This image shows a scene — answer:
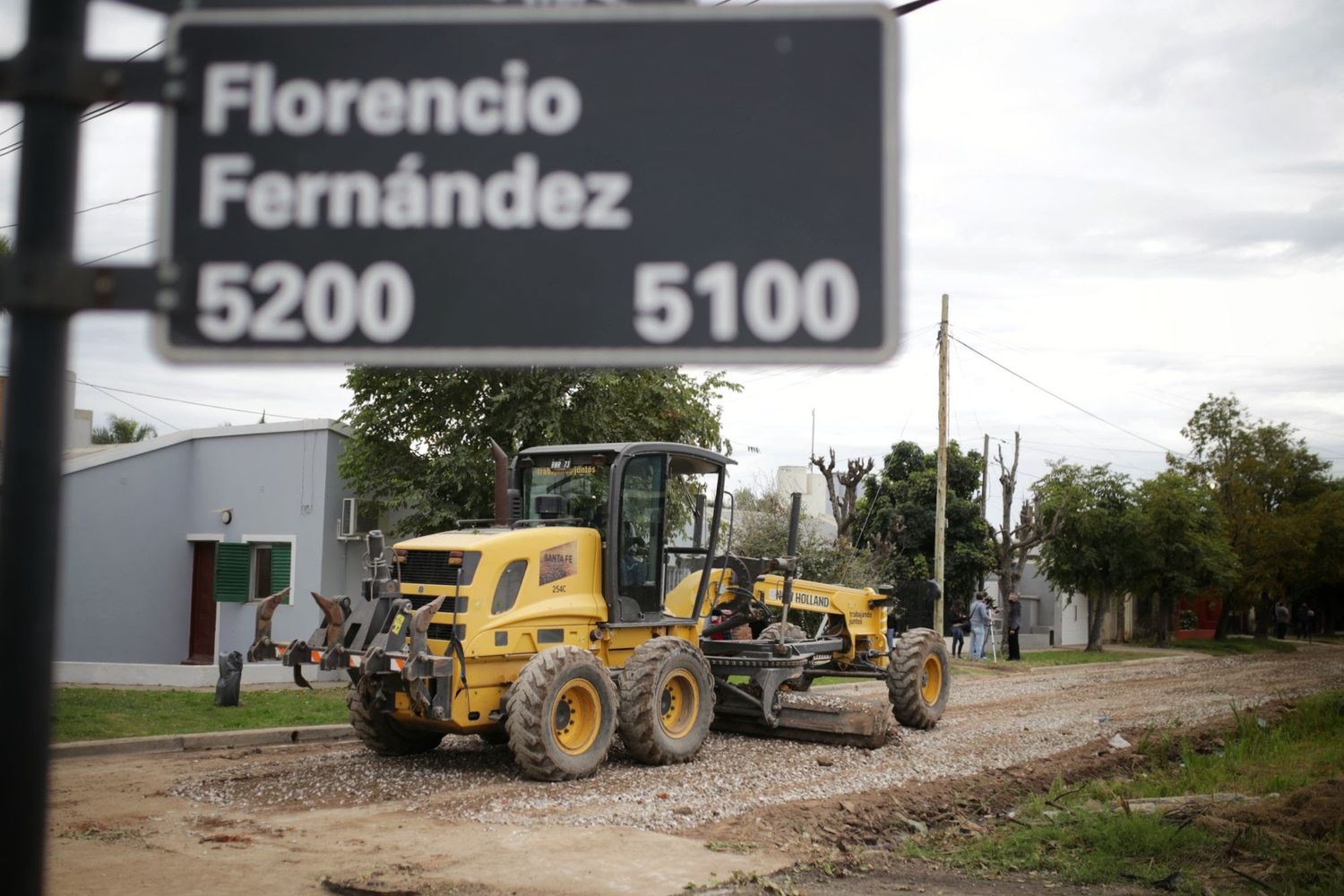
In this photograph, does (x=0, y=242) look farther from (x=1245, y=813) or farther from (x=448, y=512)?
(x=1245, y=813)

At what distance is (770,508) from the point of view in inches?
1238

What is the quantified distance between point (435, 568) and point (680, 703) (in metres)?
2.87

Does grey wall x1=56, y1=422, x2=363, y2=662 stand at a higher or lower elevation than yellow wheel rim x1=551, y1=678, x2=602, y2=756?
higher

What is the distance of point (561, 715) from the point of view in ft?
34.6

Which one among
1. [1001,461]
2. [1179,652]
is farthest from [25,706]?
[1179,652]

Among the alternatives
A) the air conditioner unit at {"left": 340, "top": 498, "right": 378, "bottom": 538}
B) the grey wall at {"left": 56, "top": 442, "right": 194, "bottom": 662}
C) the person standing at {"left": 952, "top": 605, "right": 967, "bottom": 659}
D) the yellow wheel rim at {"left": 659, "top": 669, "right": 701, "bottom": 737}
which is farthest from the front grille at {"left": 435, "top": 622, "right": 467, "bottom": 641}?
the person standing at {"left": 952, "top": 605, "right": 967, "bottom": 659}

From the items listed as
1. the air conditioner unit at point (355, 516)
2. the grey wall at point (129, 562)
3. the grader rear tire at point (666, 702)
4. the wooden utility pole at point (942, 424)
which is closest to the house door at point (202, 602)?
the grey wall at point (129, 562)

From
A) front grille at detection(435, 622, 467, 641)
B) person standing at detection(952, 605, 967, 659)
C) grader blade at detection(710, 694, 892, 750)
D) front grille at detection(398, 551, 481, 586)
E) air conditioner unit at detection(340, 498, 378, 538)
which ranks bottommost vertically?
person standing at detection(952, 605, 967, 659)

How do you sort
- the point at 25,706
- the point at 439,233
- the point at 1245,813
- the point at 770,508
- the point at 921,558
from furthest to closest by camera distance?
the point at 921,558
the point at 770,508
the point at 1245,813
the point at 439,233
the point at 25,706

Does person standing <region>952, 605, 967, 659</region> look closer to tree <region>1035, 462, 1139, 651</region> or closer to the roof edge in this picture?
tree <region>1035, 462, 1139, 651</region>

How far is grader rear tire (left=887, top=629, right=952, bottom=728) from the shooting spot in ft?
46.3

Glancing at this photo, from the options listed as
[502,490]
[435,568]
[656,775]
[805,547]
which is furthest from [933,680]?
[805,547]

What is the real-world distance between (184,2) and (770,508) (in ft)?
95.5

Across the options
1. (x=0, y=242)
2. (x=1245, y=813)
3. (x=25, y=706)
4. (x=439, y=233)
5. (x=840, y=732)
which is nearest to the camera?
(x=25, y=706)
